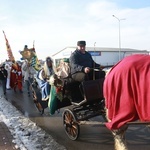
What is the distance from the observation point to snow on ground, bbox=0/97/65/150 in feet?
17.7

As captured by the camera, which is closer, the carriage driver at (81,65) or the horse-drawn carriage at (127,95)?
the horse-drawn carriage at (127,95)

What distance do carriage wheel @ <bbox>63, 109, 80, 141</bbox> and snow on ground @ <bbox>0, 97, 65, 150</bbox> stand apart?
41cm

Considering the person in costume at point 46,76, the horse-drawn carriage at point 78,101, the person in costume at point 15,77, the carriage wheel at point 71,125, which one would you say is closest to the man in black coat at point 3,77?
the person in costume at point 15,77

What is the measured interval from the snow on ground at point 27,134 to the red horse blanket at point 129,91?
5.85 feet

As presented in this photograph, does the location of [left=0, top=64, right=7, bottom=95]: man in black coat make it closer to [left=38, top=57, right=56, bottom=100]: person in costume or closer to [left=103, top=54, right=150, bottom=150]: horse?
[left=38, top=57, right=56, bottom=100]: person in costume

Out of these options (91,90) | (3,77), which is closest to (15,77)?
(3,77)

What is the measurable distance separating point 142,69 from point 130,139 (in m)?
2.53

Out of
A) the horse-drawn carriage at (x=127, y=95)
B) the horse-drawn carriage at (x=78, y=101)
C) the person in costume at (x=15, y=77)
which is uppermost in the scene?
the horse-drawn carriage at (x=127, y=95)

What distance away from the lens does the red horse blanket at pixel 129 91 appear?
357 centimetres

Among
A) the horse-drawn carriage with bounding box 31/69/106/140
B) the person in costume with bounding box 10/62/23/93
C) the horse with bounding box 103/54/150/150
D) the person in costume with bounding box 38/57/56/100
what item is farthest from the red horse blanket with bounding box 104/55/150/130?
the person in costume with bounding box 10/62/23/93

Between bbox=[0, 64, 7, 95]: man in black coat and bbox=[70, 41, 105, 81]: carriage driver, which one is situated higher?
bbox=[70, 41, 105, 81]: carriage driver

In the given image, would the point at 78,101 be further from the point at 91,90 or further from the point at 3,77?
the point at 3,77

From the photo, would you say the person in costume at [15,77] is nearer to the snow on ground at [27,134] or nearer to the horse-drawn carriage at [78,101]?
the snow on ground at [27,134]

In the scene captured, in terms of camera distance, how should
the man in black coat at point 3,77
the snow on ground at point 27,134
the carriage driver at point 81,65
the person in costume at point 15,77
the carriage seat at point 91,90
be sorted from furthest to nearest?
1. the person in costume at point 15,77
2. the man in black coat at point 3,77
3. the carriage driver at point 81,65
4. the carriage seat at point 91,90
5. the snow on ground at point 27,134
